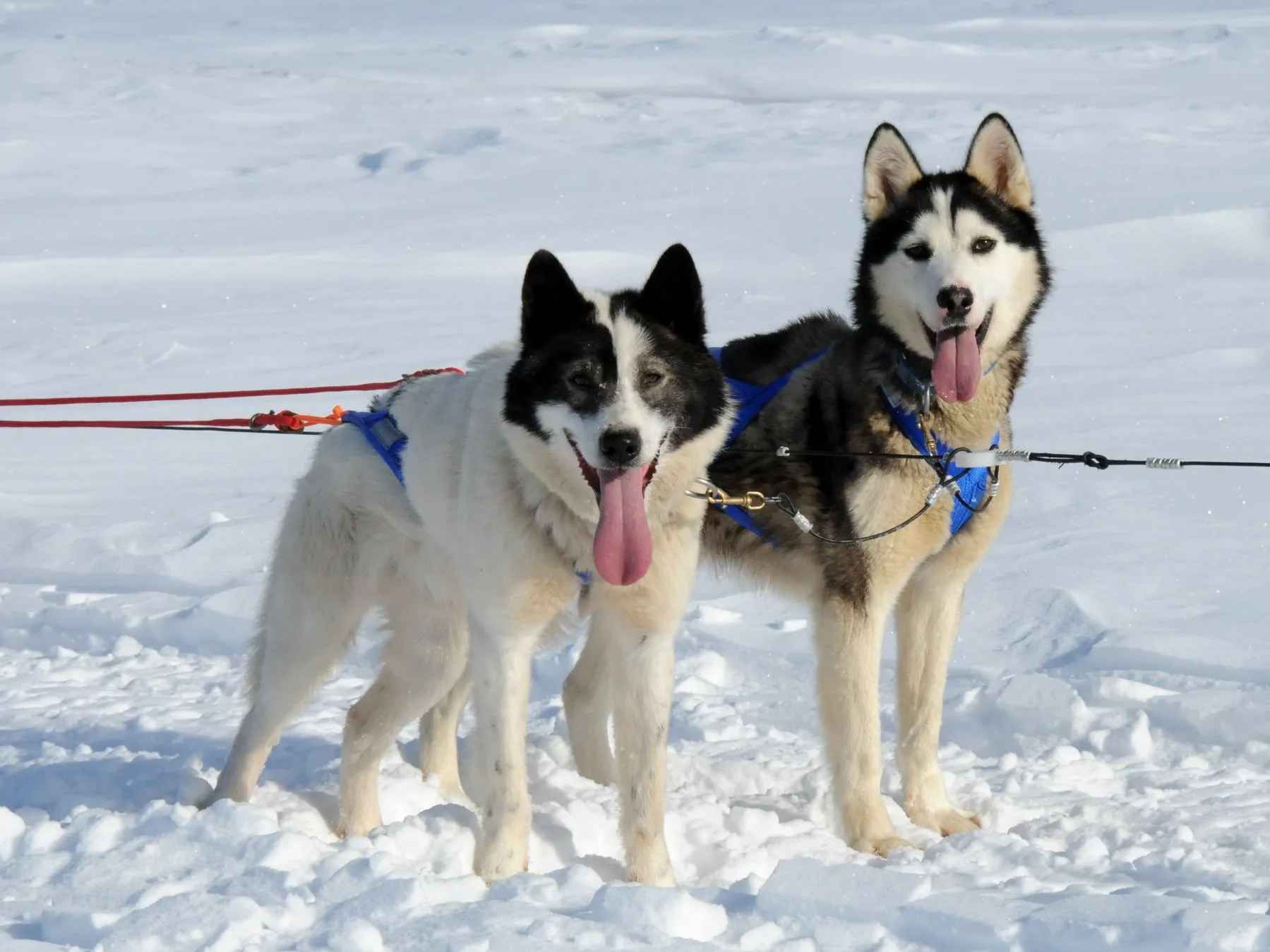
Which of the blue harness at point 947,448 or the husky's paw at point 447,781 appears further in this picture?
the husky's paw at point 447,781

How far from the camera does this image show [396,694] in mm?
3320

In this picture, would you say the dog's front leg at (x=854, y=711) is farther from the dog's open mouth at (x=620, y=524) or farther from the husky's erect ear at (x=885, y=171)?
the husky's erect ear at (x=885, y=171)

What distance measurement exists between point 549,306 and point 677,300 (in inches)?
9.6

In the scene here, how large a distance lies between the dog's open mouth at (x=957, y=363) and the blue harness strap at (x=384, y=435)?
3.73 feet

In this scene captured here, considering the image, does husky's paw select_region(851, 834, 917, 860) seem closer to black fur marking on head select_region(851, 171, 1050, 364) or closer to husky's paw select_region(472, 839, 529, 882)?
husky's paw select_region(472, 839, 529, 882)

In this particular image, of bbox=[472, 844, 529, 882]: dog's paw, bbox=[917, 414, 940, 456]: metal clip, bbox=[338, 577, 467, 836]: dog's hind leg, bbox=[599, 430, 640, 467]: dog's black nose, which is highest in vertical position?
bbox=[599, 430, 640, 467]: dog's black nose

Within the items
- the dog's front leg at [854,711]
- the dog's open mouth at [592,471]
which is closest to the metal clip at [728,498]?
the dog's open mouth at [592,471]

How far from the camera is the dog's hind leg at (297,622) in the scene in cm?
315

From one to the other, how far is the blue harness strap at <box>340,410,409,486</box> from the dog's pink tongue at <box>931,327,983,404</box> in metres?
1.14

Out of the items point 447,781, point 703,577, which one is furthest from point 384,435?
point 703,577

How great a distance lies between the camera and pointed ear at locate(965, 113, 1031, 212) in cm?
332

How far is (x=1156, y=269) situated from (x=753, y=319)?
9.13ft

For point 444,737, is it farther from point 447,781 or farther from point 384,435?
point 384,435

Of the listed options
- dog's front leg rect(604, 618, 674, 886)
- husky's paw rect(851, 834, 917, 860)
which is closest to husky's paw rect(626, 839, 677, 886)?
dog's front leg rect(604, 618, 674, 886)
